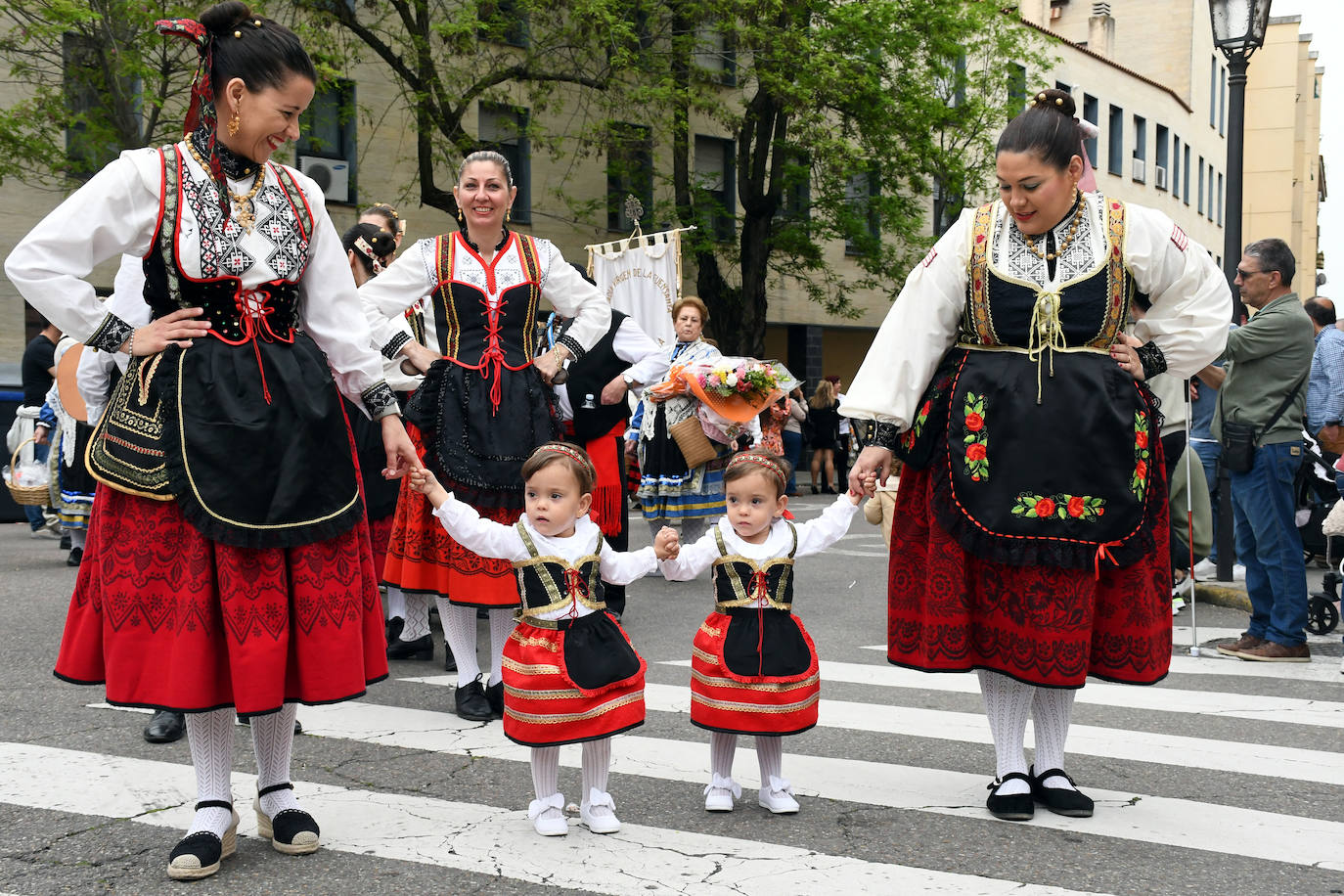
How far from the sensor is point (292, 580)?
3568 millimetres

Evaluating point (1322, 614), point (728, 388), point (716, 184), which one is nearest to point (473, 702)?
point (728, 388)

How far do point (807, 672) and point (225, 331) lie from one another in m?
1.92

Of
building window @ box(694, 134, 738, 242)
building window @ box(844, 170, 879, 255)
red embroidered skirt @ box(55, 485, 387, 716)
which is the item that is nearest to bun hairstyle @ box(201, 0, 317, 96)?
red embroidered skirt @ box(55, 485, 387, 716)

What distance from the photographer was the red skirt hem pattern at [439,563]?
535 cm

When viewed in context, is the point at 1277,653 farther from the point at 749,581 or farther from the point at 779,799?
the point at 749,581

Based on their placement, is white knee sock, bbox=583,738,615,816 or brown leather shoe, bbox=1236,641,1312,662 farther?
brown leather shoe, bbox=1236,641,1312,662

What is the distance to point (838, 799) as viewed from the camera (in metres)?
4.26

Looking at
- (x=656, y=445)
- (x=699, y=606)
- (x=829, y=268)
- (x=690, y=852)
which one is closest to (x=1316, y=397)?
(x=699, y=606)

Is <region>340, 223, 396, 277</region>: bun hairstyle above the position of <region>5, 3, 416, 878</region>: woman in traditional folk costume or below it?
above

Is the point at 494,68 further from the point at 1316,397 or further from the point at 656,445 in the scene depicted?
the point at 1316,397

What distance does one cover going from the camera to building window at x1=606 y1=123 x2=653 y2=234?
21938 millimetres

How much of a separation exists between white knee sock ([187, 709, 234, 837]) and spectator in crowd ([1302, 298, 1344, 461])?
5.97 metres

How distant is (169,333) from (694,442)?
6410 millimetres

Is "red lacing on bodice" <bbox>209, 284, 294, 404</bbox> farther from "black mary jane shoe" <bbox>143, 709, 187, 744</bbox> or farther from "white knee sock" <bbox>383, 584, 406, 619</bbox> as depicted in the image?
"white knee sock" <bbox>383, 584, 406, 619</bbox>
